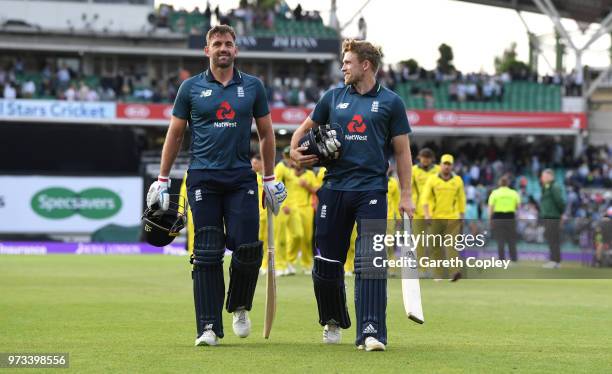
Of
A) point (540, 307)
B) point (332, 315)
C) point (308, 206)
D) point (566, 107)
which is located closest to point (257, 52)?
point (566, 107)

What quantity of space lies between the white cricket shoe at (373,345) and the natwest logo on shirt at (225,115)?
201 cm

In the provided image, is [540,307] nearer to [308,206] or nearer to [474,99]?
[308,206]

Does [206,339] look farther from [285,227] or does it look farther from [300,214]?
[285,227]

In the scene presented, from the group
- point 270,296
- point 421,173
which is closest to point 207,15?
point 421,173

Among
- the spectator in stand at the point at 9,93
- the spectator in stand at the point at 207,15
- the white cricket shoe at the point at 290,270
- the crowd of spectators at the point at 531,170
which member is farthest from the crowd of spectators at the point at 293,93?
the white cricket shoe at the point at 290,270

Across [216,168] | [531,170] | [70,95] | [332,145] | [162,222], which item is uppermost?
[70,95]

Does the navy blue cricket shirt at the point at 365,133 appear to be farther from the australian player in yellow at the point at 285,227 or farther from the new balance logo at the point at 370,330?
the australian player in yellow at the point at 285,227

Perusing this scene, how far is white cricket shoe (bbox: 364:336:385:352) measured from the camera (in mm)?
9125

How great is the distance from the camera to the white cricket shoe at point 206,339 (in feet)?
31.4

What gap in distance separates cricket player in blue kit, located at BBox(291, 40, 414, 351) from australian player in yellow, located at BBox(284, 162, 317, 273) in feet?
42.8

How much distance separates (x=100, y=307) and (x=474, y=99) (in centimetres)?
4135

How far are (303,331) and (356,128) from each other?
2468mm

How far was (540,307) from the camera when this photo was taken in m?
14.8

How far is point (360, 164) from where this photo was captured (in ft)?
31.0
